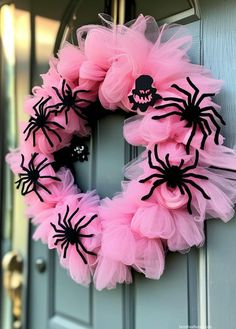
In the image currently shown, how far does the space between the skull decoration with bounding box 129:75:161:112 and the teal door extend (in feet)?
0.45

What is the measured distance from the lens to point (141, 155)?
0.83 meters

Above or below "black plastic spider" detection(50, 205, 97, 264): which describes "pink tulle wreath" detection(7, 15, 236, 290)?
above

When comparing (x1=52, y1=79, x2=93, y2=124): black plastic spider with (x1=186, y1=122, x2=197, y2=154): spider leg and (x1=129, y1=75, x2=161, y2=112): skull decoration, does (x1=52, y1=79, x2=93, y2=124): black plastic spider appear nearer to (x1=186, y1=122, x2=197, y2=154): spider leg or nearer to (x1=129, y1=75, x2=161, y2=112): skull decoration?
(x1=129, y1=75, x2=161, y2=112): skull decoration

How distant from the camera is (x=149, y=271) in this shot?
2.60 feet

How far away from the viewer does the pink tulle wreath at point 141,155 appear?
0.74 meters

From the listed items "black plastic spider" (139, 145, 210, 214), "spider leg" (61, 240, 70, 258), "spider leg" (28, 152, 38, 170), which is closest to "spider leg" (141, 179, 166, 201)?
"black plastic spider" (139, 145, 210, 214)

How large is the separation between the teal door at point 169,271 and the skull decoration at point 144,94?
0.45ft

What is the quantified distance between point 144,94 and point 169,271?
0.38m

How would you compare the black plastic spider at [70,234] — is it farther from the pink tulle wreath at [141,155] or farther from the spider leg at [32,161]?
the spider leg at [32,161]

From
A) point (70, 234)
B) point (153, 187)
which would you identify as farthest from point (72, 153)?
point (153, 187)

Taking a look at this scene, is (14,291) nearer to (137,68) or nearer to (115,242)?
(115,242)

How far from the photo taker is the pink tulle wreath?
737 millimetres

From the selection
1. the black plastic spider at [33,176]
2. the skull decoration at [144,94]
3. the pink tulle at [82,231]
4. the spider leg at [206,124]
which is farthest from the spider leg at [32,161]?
the spider leg at [206,124]

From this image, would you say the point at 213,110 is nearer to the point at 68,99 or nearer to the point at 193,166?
the point at 193,166
